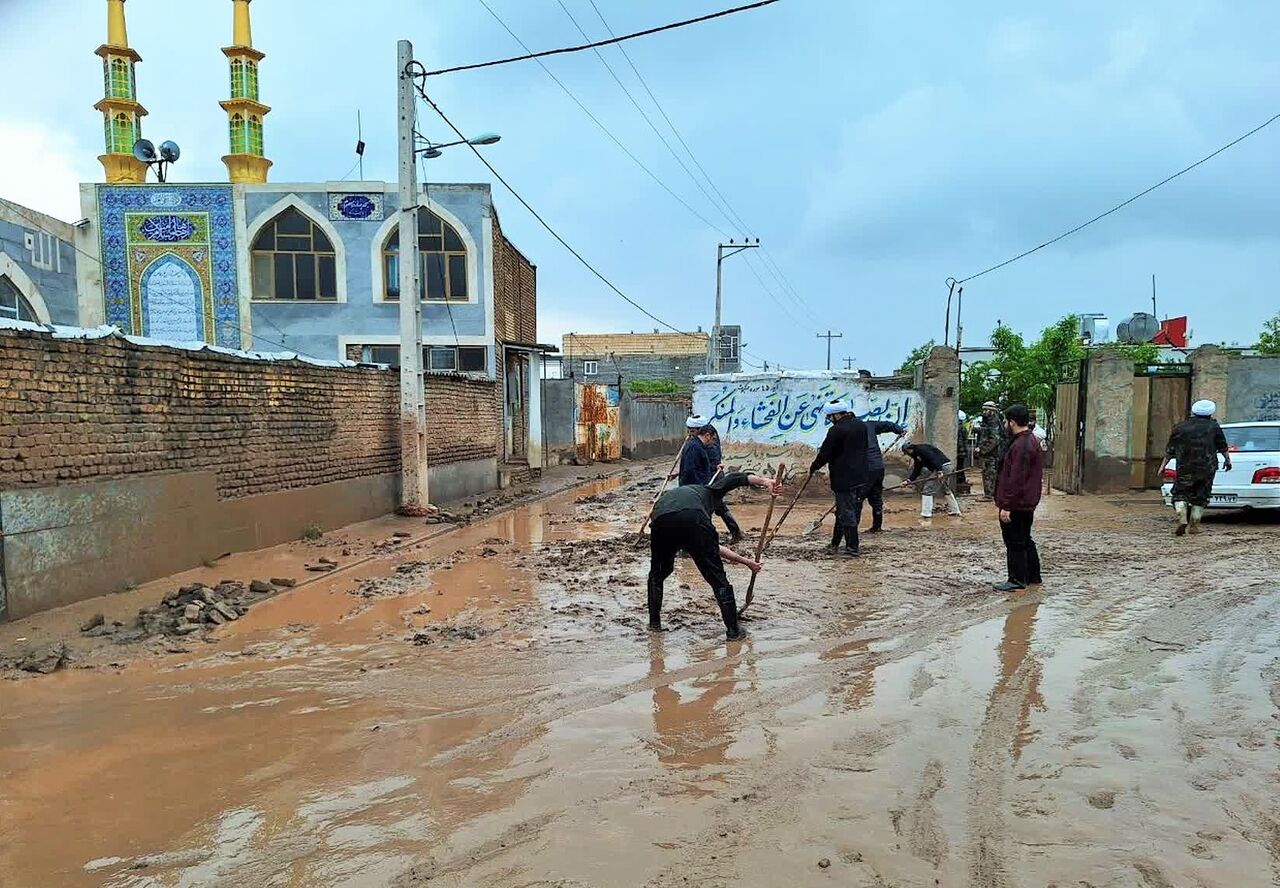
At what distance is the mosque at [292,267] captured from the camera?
1978 centimetres

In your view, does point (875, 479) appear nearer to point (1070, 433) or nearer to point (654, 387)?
point (1070, 433)

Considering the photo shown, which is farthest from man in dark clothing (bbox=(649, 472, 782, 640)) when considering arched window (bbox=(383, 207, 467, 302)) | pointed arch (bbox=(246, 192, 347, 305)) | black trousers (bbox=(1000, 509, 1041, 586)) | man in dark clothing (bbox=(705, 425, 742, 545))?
pointed arch (bbox=(246, 192, 347, 305))

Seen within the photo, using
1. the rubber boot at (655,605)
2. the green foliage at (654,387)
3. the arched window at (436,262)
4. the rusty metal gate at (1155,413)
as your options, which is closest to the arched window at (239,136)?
the arched window at (436,262)

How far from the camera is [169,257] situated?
20.0m

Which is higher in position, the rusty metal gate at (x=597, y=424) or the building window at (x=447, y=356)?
the building window at (x=447, y=356)

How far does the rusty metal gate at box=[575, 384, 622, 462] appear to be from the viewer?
26000 millimetres

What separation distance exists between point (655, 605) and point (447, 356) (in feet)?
52.0

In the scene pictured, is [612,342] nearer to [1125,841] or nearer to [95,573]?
[95,573]

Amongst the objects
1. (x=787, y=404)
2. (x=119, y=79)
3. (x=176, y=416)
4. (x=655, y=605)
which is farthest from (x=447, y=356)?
(x=119, y=79)

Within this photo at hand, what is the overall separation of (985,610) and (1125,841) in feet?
11.7

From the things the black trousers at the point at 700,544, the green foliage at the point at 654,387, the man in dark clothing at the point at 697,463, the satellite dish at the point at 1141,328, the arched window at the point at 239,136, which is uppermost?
the arched window at the point at 239,136

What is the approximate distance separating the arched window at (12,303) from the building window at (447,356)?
689cm

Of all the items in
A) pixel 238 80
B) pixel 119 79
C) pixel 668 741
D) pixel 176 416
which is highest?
pixel 119 79

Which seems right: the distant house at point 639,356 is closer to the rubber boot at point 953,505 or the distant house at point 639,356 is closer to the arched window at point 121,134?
the arched window at point 121,134
